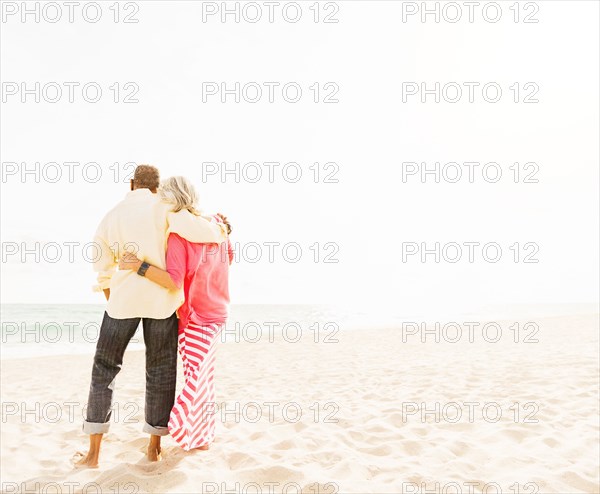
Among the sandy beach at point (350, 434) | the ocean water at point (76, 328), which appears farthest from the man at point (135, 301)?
the ocean water at point (76, 328)

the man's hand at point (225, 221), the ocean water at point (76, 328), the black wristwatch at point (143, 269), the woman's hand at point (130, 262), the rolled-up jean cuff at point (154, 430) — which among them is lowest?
the ocean water at point (76, 328)

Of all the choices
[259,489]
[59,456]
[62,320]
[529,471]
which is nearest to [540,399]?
[529,471]

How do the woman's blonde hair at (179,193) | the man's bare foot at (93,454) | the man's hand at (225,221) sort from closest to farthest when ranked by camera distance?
1. the woman's blonde hair at (179,193)
2. the man's bare foot at (93,454)
3. the man's hand at (225,221)

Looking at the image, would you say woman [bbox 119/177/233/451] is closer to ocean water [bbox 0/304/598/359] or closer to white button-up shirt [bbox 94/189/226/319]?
white button-up shirt [bbox 94/189/226/319]

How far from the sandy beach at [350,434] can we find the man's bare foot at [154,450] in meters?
0.07

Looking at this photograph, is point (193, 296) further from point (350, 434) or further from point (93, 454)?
point (350, 434)

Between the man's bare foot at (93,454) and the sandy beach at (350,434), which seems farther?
the man's bare foot at (93,454)

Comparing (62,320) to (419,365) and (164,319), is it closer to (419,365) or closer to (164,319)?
(419,365)

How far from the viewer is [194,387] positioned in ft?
10.8

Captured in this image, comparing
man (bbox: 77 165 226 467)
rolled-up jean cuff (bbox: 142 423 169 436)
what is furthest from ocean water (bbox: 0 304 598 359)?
man (bbox: 77 165 226 467)

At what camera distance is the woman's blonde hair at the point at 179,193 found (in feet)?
10.2

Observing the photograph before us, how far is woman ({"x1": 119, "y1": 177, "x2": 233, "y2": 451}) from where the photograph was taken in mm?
3082

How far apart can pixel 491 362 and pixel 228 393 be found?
4.52 m

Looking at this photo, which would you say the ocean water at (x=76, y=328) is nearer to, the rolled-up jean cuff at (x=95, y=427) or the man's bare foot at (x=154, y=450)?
the man's bare foot at (x=154, y=450)
